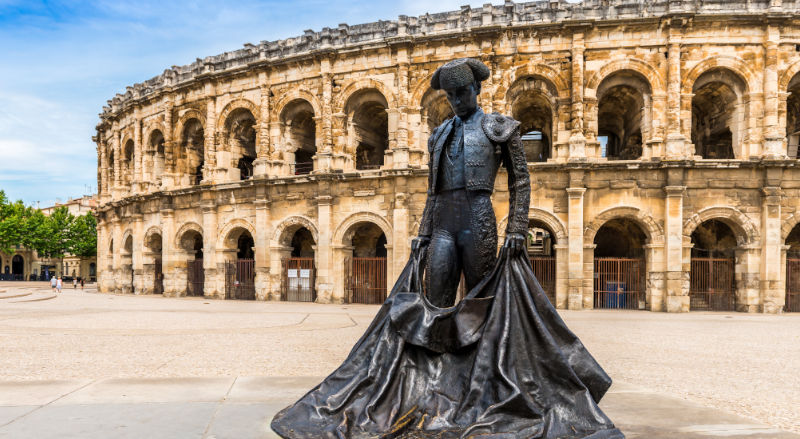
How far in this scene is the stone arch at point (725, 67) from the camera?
623 inches

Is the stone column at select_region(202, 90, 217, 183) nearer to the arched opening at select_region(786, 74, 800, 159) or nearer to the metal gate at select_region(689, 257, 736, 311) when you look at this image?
the metal gate at select_region(689, 257, 736, 311)

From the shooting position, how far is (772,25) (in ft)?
51.2

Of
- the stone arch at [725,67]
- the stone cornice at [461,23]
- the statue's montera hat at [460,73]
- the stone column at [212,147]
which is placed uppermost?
the stone cornice at [461,23]

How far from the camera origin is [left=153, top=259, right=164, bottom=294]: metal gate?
23484 millimetres

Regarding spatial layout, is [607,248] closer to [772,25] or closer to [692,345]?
[772,25]

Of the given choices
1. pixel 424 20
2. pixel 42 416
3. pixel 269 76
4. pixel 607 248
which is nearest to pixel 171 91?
pixel 269 76

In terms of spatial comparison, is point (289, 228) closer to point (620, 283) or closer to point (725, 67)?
point (620, 283)

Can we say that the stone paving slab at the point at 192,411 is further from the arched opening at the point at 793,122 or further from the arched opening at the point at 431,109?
the arched opening at the point at 793,122

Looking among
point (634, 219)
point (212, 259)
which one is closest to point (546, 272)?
point (634, 219)

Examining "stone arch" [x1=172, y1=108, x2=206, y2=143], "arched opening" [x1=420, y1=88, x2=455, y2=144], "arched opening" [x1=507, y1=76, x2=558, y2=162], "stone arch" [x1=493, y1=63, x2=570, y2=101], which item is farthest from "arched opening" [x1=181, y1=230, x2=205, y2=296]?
"arched opening" [x1=507, y1=76, x2=558, y2=162]

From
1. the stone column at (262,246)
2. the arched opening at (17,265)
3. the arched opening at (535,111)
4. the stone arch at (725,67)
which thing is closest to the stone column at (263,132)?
the stone column at (262,246)

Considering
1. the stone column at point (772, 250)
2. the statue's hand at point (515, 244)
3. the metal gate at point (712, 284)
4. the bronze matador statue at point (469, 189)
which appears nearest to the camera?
the statue's hand at point (515, 244)

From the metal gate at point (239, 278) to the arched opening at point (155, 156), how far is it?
676 centimetres

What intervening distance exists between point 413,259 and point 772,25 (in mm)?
17606
